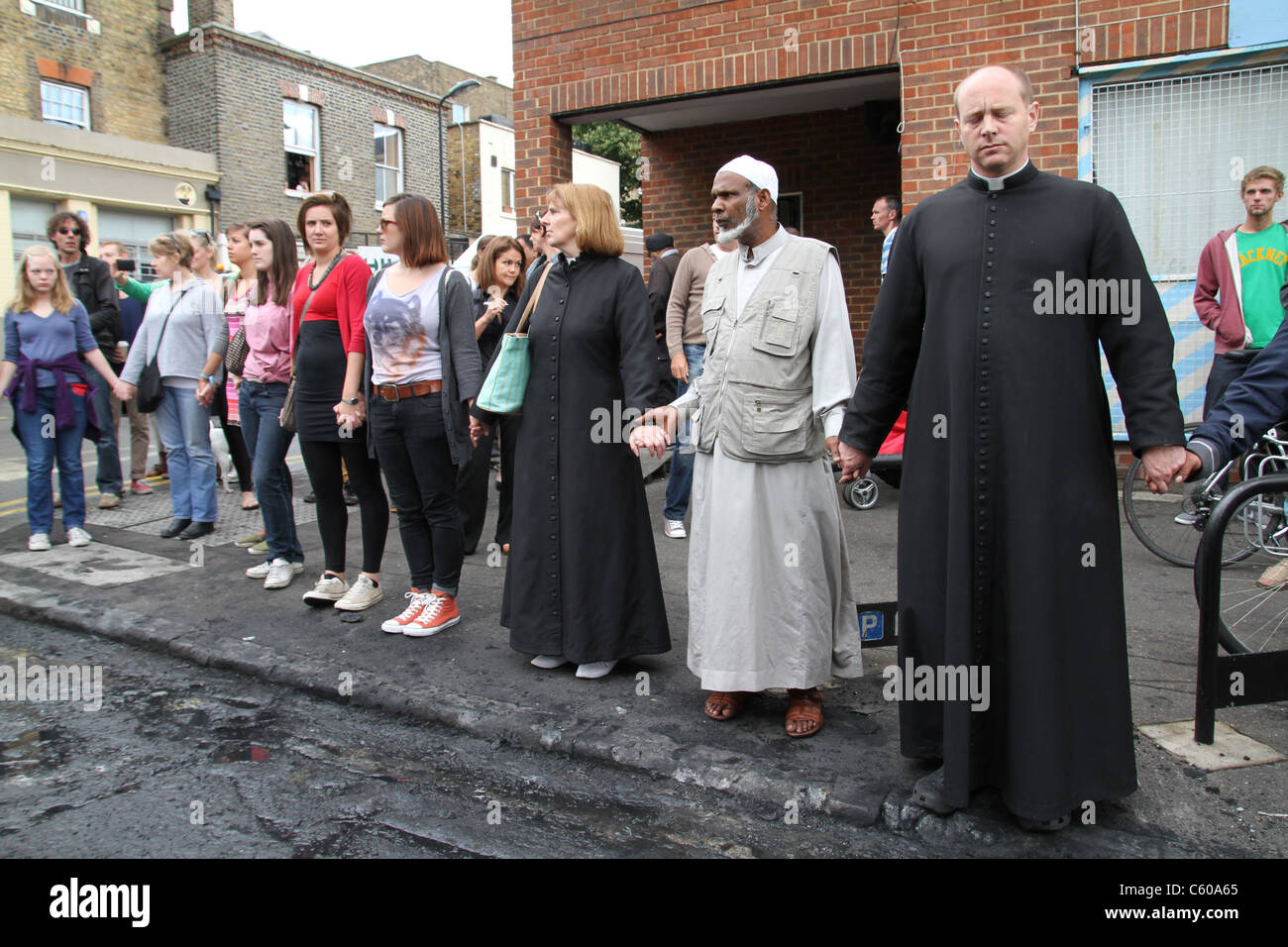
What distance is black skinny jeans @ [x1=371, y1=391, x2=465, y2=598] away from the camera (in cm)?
506

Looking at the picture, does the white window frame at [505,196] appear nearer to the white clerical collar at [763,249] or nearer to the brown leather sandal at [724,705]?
the white clerical collar at [763,249]

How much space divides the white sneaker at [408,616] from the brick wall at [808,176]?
7.53 m

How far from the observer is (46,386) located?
279 inches

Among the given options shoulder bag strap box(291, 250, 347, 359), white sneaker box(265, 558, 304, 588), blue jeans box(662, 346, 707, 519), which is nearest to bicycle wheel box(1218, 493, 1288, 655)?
blue jeans box(662, 346, 707, 519)

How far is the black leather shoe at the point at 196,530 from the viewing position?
740 cm

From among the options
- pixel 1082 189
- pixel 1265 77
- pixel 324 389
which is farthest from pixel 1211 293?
pixel 324 389

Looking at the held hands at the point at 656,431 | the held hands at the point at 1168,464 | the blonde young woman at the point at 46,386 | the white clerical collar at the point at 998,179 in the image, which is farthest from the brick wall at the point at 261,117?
the held hands at the point at 1168,464

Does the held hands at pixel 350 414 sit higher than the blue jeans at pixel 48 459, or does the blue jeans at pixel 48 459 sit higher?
the held hands at pixel 350 414

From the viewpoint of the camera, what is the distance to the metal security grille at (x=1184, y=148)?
298 inches

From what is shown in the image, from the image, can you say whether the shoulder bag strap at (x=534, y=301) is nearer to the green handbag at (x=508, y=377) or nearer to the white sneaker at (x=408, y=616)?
the green handbag at (x=508, y=377)

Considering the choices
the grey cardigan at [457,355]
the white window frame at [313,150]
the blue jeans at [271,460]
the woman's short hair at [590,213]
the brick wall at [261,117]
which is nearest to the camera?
the woman's short hair at [590,213]

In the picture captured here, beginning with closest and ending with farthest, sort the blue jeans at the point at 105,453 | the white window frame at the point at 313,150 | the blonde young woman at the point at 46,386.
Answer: the blonde young woman at the point at 46,386 < the blue jeans at the point at 105,453 < the white window frame at the point at 313,150

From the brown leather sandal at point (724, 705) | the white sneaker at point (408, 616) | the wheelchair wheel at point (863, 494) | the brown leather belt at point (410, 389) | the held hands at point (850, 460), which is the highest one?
the brown leather belt at point (410, 389)

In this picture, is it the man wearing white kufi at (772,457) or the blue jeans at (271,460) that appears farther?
the blue jeans at (271,460)
